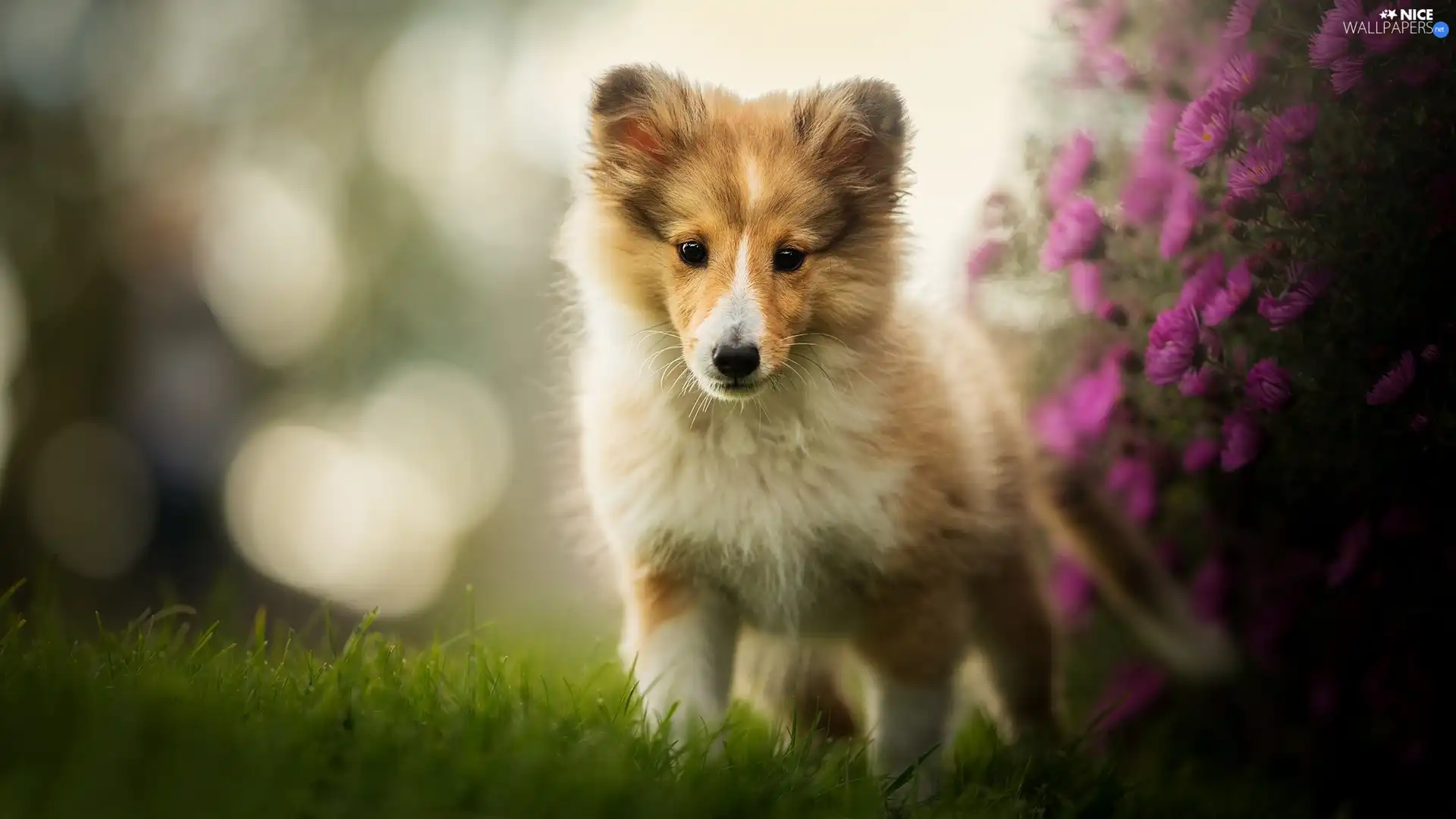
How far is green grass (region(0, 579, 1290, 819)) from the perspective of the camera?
168cm

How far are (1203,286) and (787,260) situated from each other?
1075 mm

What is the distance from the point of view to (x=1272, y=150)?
2639 millimetres

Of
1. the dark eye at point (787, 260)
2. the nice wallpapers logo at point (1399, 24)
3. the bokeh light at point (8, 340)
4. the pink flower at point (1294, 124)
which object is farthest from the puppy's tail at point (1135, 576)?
the bokeh light at point (8, 340)

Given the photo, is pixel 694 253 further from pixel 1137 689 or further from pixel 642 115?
pixel 1137 689

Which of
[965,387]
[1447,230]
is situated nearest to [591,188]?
[965,387]

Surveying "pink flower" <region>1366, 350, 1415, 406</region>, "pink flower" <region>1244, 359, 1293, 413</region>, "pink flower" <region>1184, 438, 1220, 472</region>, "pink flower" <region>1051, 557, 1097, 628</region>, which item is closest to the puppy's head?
"pink flower" <region>1244, 359, 1293, 413</region>

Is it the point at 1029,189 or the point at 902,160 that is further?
the point at 1029,189

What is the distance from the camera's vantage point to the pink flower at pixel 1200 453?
3.07 metres

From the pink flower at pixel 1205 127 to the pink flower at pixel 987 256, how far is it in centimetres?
78

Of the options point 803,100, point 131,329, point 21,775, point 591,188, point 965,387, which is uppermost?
point 803,100

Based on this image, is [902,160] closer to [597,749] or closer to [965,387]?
[965,387]

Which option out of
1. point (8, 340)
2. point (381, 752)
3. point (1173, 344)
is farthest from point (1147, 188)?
point (8, 340)

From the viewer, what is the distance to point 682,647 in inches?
107

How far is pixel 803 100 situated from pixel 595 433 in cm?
97
